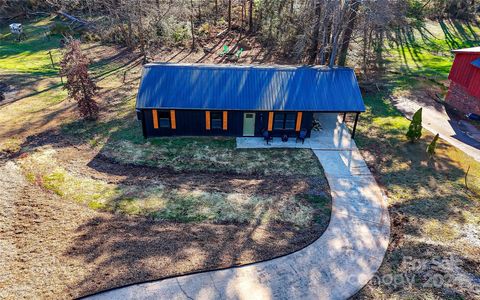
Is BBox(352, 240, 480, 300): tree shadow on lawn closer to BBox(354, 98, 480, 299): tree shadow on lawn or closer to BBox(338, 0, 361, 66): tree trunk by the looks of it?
BBox(354, 98, 480, 299): tree shadow on lawn

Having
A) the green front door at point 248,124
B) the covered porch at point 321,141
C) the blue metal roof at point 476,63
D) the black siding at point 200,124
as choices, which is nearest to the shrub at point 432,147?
the covered porch at point 321,141

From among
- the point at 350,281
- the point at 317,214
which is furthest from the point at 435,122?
the point at 350,281

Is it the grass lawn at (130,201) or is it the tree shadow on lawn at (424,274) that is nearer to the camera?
the tree shadow on lawn at (424,274)

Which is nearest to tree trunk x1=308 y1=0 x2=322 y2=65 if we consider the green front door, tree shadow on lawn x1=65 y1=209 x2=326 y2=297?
the green front door

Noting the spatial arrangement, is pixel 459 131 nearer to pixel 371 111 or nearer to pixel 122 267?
pixel 371 111

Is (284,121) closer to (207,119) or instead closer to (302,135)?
(302,135)

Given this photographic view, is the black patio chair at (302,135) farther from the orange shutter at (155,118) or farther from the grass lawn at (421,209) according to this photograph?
the orange shutter at (155,118)

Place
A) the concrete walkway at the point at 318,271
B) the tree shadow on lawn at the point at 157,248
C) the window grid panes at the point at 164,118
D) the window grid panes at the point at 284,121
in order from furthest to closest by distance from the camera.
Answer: the window grid panes at the point at 284,121, the window grid panes at the point at 164,118, the tree shadow on lawn at the point at 157,248, the concrete walkway at the point at 318,271
